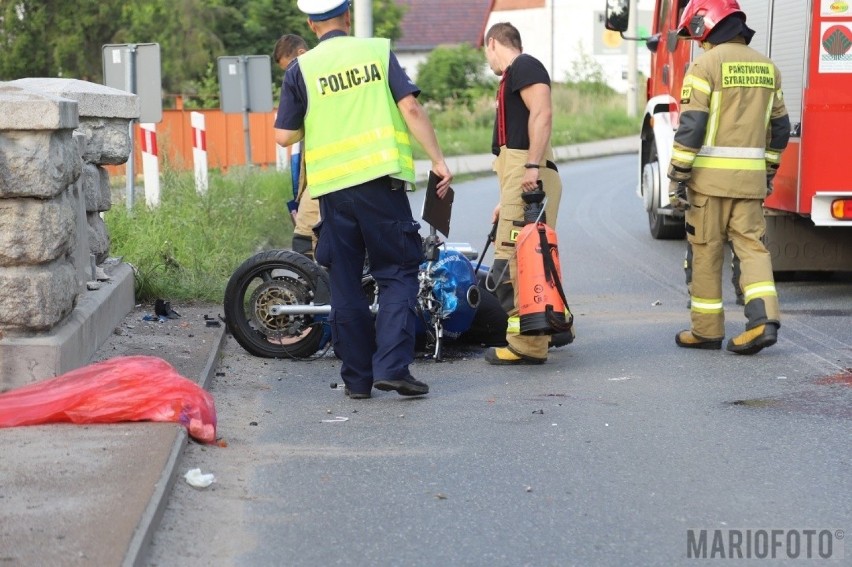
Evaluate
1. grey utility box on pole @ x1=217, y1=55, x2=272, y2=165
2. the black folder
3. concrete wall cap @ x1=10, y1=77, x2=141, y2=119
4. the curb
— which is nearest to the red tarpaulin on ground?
the curb

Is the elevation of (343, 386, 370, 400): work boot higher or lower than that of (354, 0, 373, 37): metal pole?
lower

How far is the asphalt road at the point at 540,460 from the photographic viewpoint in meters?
4.59

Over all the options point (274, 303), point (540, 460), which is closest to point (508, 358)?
point (274, 303)

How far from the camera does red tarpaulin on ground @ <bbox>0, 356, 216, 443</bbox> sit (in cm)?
578

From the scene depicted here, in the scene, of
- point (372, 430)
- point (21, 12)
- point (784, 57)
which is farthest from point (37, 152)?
point (21, 12)

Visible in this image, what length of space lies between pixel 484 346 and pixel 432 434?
233 cm

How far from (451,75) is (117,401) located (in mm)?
38214

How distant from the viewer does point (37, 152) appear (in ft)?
20.5

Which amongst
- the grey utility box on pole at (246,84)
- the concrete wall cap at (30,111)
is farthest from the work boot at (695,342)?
the grey utility box on pole at (246,84)

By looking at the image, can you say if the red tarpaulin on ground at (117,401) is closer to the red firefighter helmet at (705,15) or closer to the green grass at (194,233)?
the green grass at (194,233)

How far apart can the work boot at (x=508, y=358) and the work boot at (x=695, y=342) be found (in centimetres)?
99

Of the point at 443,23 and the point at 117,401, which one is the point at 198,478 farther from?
the point at 443,23

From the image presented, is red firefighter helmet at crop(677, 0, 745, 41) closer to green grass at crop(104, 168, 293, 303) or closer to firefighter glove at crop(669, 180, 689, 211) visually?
firefighter glove at crop(669, 180, 689, 211)

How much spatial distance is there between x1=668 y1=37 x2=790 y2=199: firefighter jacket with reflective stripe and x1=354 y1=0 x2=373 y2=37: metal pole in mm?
7428
